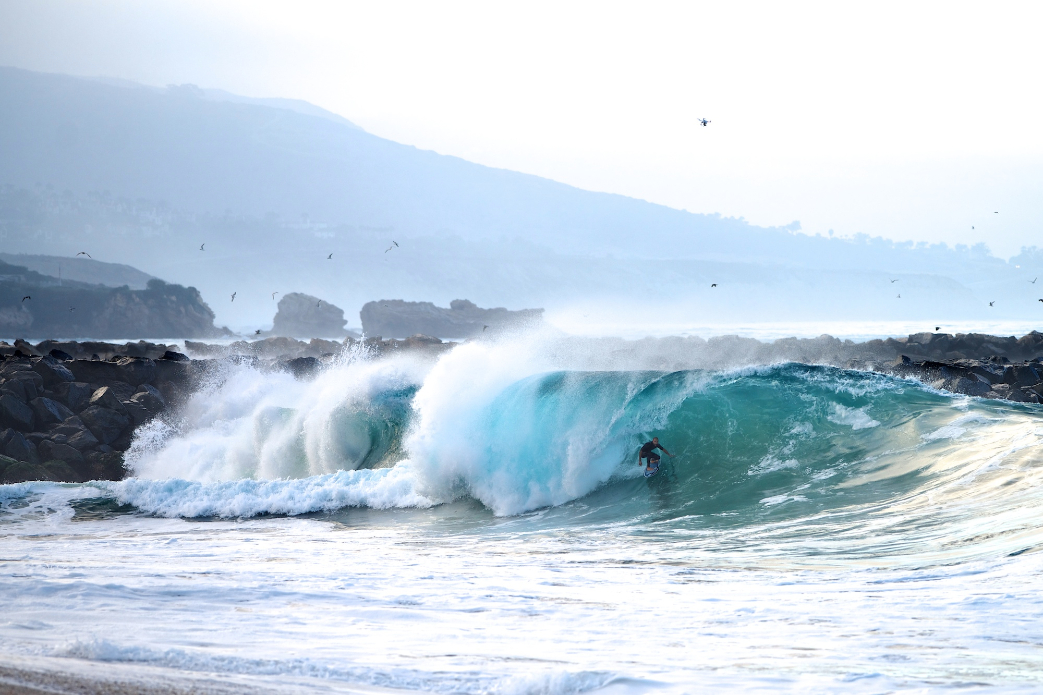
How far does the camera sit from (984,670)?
4418mm

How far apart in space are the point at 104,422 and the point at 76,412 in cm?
172

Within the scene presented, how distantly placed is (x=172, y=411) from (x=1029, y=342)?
1367 inches

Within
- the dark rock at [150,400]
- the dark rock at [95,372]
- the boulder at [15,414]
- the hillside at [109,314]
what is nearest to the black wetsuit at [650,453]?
the dark rock at [150,400]

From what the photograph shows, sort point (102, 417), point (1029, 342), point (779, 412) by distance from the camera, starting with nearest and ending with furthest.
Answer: point (779, 412) → point (102, 417) → point (1029, 342)

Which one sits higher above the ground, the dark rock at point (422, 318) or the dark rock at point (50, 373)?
the dark rock at point (422, 318)

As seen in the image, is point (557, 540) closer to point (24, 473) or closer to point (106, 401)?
point (24, 473)

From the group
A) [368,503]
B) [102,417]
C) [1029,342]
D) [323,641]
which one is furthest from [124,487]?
[1029,342]

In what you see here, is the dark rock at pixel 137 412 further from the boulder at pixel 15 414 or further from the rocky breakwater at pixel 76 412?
the boulder at pixel 15 414

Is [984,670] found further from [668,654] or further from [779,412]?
[779,412]

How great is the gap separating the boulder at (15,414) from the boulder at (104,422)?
3.25ft

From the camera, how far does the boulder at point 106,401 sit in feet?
59.8

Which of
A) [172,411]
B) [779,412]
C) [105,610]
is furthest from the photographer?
[172,411]

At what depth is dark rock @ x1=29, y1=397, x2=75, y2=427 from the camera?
57.8 ft

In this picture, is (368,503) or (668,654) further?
(368,503)
